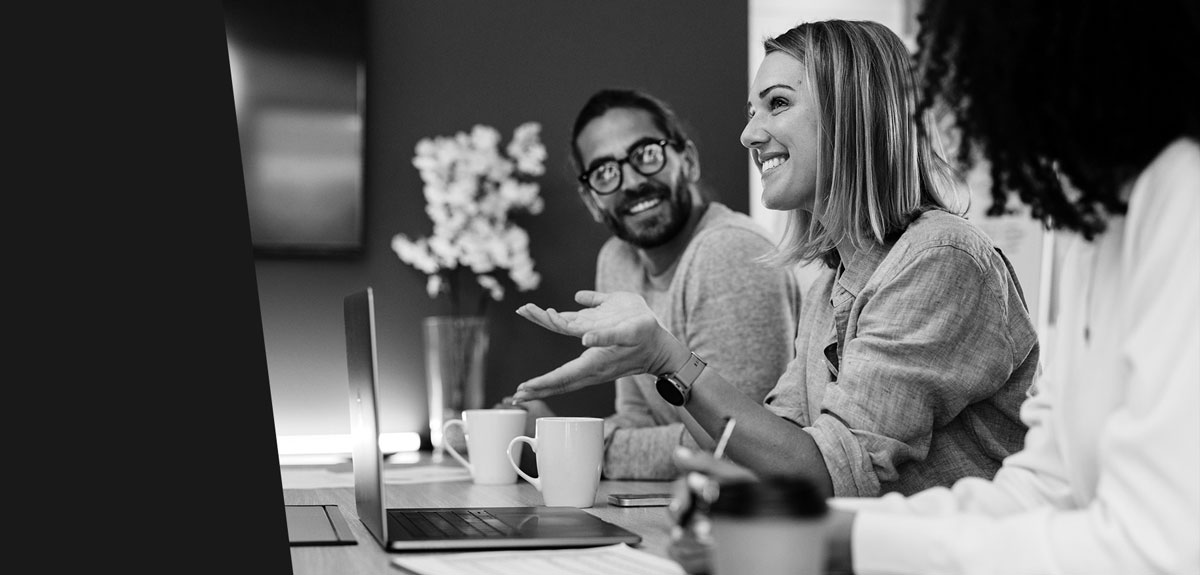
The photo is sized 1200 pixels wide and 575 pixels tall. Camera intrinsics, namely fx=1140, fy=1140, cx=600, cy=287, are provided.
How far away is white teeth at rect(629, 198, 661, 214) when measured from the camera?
2.48 meters

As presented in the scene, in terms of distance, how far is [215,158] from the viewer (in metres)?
2.82

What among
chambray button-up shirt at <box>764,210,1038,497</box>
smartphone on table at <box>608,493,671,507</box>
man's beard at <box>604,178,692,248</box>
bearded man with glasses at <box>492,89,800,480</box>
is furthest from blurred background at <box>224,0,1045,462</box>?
smartphone on table at <box>608,493,671,507</box>

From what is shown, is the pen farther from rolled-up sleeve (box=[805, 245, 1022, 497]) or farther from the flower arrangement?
the flower arrangement

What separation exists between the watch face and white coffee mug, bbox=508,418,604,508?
0.12m

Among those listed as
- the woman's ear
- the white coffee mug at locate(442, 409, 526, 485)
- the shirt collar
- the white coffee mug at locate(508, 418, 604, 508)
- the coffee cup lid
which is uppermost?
the woman's ear

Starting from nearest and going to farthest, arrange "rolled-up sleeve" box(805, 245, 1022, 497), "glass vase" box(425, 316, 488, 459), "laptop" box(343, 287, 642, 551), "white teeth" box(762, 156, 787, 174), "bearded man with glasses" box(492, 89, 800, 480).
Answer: "laptop" box(343, 287, 642, 551), "rolled-up sleeve" box(805, 245, 1022, 497), "white teeth" box(762, 156, 787, 174), "bearded man with glasses" box(492, 89, 800, 480), "glass vase" box(425, 316, 488, 459)

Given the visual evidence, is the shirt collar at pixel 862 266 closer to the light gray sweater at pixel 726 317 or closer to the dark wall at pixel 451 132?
A: the light gray sweater at pixel 726 317

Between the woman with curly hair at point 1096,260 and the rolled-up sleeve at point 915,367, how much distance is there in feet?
1.63

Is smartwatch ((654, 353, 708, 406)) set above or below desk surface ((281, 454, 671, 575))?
above

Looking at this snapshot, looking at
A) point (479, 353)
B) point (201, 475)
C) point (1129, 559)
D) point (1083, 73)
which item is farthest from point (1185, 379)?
point (201, 475)

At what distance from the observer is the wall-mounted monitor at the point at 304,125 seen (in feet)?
9.28

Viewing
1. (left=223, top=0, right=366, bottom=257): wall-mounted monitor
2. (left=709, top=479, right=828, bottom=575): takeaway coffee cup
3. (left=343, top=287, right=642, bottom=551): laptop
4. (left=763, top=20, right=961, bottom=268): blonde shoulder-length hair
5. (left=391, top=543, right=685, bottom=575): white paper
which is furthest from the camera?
(left=223, top=0, right=366, bottom=257): wall-mounted monitor

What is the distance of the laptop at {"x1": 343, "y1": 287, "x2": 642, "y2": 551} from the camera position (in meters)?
1.10

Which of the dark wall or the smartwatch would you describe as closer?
the smartwatch
